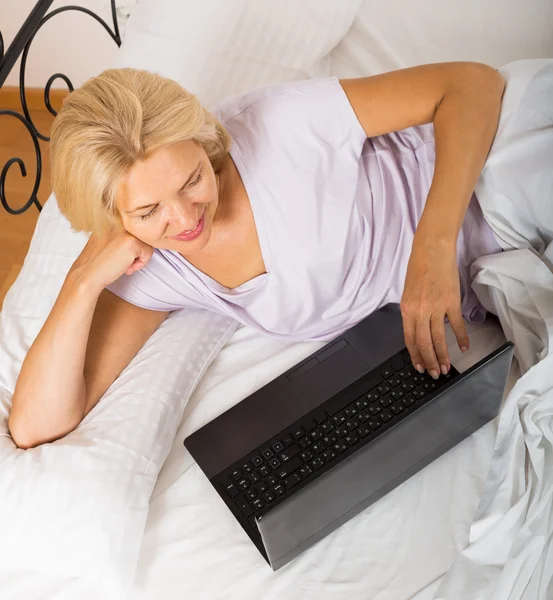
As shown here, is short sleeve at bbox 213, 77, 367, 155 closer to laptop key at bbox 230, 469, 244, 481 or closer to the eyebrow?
the eyebrow

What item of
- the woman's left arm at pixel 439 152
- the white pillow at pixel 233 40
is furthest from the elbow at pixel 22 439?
the white pillow at pixel 233 40

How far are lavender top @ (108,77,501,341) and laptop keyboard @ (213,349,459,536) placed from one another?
20 centimetres

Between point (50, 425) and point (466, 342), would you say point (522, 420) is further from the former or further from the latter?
point (50, 425)

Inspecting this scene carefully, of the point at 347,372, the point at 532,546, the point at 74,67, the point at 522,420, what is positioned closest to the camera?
the point at 532,546

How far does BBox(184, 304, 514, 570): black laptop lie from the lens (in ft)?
3.30

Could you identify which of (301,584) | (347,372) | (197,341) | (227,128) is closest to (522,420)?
(347,372)

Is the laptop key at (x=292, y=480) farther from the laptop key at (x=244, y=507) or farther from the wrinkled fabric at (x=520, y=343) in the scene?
the wrinkled fabric at (x=520, y=343)

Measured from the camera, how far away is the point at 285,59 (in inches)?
65.3

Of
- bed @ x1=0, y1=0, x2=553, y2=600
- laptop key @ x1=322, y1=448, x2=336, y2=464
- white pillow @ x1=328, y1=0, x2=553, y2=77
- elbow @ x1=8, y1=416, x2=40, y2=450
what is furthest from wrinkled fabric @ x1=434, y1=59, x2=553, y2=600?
elbow @ x1=8, y1=416, x2=40, y2=450

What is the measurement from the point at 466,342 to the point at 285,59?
2.73 ft

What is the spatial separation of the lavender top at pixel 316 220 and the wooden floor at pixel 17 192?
0.93 m

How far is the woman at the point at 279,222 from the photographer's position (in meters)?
1.06

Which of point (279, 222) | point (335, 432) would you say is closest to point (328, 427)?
point (335, 432)

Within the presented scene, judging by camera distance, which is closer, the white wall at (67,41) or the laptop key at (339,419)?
the laptop key at (339,419)
